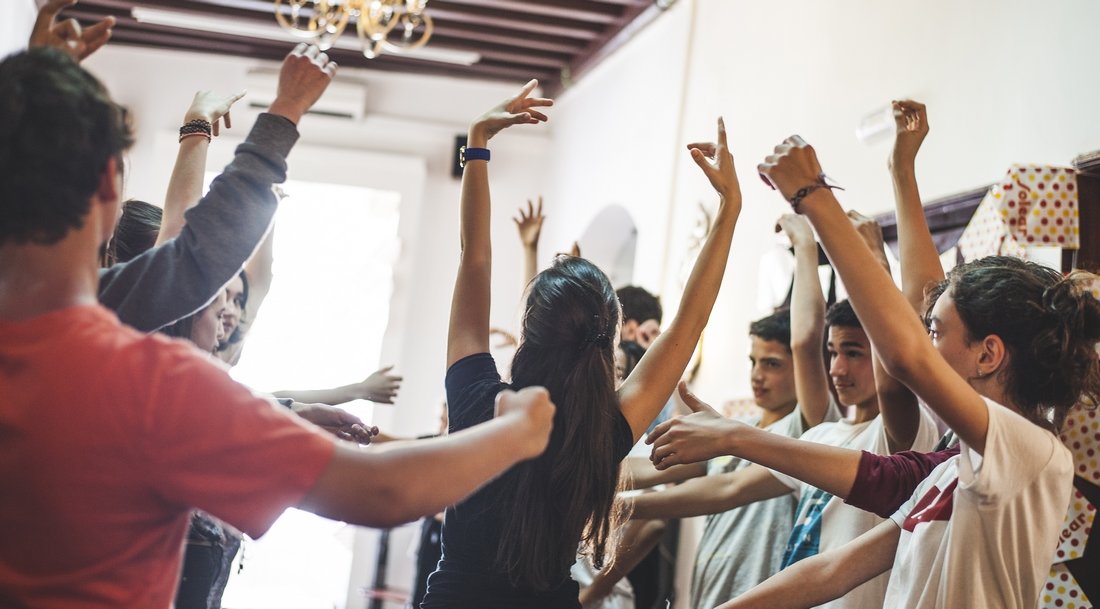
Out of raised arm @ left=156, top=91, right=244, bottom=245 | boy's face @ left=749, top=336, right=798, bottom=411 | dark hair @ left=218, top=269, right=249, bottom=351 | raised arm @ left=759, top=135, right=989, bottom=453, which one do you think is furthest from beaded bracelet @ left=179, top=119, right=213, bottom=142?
boy's face @ left=749, top=336, right=798, bottom=411

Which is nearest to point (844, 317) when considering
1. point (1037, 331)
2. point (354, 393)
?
point (1037, 331)

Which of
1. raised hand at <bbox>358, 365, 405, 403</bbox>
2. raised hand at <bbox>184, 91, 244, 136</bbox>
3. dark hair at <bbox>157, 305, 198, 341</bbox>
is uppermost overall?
raised hand at <bbox>184, 91, 244, 136</bbox>

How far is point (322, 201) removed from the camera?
7363 millimetres

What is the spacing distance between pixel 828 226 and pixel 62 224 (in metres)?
0.93

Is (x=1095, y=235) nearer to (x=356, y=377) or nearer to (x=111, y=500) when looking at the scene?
(x=111, y=500)

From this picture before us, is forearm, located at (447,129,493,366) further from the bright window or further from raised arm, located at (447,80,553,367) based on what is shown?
the bright window

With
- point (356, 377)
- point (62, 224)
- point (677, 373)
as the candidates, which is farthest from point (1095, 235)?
point (356, 377)

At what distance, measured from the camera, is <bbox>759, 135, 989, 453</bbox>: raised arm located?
1300mm

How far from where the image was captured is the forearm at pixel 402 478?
889mm

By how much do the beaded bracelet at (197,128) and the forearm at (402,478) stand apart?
2.99 ft

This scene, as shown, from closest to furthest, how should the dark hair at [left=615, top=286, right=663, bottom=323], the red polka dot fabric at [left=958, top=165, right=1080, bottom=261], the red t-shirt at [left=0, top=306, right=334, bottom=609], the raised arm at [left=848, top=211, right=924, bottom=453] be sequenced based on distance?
1. the red t-shirt at [left=0, top=306, right=334, bottom=609]
2. the raised arm at [left=848, top=211, right=924, bottom=453]
3. the red polka dot fabric at [left=958, top=165, right=1080, bottom=261]
4. the dark hair at [left=615, top=286, right=663, bottom=323]

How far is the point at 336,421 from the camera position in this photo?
1.53 metres

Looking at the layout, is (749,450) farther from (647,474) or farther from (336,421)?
(647,474)

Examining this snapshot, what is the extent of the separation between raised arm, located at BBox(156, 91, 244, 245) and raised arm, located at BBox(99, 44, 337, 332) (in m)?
0.25
